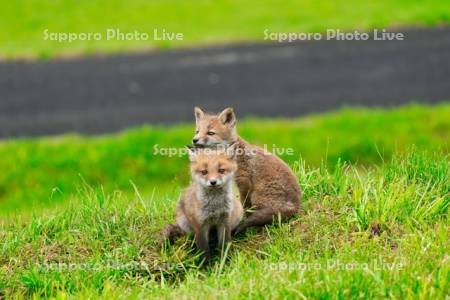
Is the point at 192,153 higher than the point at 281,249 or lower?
higher

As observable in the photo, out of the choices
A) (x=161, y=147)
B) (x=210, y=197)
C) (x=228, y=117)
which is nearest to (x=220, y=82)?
(x=161, y=147)

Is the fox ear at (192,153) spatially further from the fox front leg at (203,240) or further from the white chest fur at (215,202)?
the fox front leg at (203,240)

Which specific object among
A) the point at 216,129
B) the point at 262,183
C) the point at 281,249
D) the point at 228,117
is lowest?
the point at 281,249

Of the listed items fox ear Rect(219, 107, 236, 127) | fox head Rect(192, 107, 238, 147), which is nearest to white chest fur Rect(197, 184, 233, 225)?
fox head Rect(192, 107, 238, 147)

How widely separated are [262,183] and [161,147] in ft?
20.4

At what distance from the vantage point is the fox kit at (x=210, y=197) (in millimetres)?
7625

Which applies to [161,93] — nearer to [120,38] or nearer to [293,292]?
[120,38]

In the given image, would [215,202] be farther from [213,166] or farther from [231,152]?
[231,152]

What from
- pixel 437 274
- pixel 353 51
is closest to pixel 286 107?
pixel 353 51

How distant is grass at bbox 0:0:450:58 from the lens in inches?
824

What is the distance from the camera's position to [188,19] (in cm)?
2269

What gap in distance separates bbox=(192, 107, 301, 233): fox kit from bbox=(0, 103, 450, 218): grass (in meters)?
4.99

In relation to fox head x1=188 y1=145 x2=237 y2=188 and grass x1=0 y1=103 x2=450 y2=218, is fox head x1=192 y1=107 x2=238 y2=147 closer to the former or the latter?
fox head x1=188 y1=145 x2=237 y2=188

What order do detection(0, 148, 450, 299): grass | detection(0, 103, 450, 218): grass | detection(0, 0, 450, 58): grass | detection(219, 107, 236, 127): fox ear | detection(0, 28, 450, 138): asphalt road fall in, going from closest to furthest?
1. detection(0, 148, 450, 299): grass
2. detection(219, 107, 236, 127): fox ear
3. detection(0, 103, 450, 218): grass
4. detection(0, 28, 450, 138): asphalt road
5. detection(0, 0, 450, 58): grass
